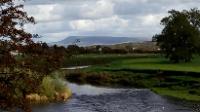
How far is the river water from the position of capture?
56031 mm

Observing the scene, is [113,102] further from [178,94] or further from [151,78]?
[151,78]

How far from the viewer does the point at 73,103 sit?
6088 cm

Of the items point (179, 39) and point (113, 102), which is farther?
point (179, 39)

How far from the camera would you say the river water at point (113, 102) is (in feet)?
184

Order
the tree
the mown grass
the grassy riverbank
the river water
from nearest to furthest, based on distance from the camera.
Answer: the river water, the mown grass, the grassy riverbank, the tree

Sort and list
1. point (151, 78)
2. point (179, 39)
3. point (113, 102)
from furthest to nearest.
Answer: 1. point (179, 39)
2. point (151, 78)
3. point (113, 102)

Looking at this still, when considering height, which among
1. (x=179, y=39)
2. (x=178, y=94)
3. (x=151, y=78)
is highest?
(x=179, y=39)

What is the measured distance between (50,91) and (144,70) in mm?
37603

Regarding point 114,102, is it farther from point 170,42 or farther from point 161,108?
point 170,42

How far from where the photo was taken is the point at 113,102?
210 ft

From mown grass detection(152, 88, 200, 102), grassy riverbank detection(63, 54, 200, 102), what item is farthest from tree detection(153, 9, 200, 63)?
mown grass detection(152, 88, 200, 102)

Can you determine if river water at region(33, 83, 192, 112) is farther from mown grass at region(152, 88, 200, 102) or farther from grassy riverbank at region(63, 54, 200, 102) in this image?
grassy riverbank at region(63, 54, 200, 102)

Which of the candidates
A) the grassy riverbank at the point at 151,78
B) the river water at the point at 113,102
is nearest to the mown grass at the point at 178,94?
the grassy riverbank at the point at 151,78

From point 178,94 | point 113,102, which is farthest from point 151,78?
point 113,102
